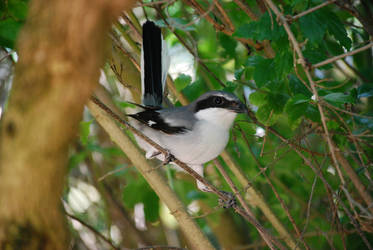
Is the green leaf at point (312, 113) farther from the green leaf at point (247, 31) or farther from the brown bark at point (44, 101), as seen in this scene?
the brown bark at point (44, 101)

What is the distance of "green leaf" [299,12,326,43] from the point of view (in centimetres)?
202

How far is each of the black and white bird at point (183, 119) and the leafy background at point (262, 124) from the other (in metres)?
0.11

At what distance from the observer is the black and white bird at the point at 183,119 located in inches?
109

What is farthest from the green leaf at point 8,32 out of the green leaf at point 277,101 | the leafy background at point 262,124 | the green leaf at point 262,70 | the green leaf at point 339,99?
the green leaf at point 339,99

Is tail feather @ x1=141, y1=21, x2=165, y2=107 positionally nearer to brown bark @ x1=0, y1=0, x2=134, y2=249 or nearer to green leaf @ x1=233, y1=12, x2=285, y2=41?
green leaf @ x1=233, y1=12, x2=285, y2=41

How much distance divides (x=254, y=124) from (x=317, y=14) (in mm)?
964

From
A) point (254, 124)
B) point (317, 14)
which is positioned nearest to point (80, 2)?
point (317, 14)

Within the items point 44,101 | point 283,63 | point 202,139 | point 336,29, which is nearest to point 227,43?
point 202,139

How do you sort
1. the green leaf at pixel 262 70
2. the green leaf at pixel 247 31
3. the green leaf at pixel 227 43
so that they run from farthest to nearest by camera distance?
the green leaf at pixel 227 43
the green leaf at pixel 262 70
the green leaf at pixel 247 31

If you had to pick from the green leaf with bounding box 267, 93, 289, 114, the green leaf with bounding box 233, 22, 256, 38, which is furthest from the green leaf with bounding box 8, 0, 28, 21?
the green leaf with bounding box 267, 93, 289, 114

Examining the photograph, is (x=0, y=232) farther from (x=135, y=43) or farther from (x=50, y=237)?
(x=135, y=43)

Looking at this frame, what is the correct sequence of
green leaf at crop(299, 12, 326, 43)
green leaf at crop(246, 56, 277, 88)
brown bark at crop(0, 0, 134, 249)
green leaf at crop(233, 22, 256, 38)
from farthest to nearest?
green leaf at crop(246, 56, 277, 88) < green leaf at crop(233, 22, 256, 38) < green leaf at crop(299, 12, 326, 43) < brown bark at crop(0, 0, 134, 249)

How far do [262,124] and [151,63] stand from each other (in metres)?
0.91

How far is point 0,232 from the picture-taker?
1.02 meters
